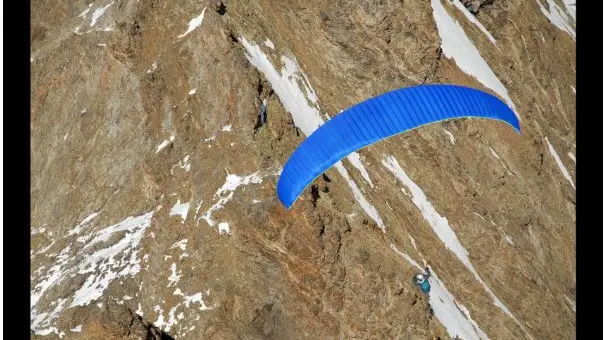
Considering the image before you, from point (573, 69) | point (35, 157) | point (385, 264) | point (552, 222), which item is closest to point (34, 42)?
point (35, 157)

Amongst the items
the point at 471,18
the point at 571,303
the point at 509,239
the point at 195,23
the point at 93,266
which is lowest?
the point at 571,303

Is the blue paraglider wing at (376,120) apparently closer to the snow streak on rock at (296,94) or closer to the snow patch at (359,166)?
the snow streak on rock at (296,94)

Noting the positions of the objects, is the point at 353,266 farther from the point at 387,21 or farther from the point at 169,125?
the point at 387,21

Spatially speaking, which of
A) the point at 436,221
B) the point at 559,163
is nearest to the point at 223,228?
the point at 436,221

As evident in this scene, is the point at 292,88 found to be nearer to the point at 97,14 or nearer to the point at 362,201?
A: the point at 362,201

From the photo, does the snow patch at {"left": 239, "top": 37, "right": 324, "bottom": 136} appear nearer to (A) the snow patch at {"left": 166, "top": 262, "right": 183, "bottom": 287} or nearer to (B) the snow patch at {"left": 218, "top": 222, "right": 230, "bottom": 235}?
(B) the snow patch at {"left": 218, "top": 222, "right": 230, "bottom": 235}

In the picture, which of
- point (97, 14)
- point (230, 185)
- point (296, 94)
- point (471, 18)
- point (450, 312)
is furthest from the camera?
point (471, 18)

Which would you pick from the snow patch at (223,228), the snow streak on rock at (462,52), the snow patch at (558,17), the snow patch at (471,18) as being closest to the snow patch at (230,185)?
the snow patch at (223,228)
